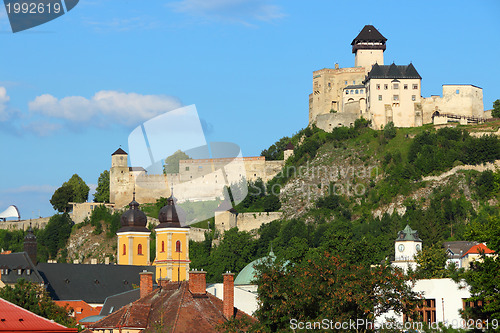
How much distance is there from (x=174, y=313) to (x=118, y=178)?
8162 centimetres

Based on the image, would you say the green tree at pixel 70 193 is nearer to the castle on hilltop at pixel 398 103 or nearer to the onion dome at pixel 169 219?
the castle on hilltop at pixel 398 103

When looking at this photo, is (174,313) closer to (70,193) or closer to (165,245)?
(165,245)

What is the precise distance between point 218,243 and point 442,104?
2887cm

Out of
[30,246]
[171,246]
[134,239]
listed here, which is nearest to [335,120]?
[134,239]

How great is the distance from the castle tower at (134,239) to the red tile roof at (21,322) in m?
52.4

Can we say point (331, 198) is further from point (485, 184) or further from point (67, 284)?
point (67, 284)

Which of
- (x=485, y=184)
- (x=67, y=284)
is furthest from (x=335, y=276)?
(x=485, y=184)

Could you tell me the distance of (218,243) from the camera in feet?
350

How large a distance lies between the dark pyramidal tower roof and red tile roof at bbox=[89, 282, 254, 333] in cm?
7900

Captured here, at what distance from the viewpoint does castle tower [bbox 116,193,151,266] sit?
91062 mm

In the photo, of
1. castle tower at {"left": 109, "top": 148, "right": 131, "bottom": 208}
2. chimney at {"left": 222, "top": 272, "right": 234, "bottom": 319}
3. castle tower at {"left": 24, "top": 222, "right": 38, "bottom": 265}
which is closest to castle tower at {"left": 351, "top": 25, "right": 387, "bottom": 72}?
castle tower at {"left": 109, "top": 148, "right": 131, "bottom": 208}

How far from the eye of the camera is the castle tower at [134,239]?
91.1 meters

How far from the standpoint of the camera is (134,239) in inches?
3605

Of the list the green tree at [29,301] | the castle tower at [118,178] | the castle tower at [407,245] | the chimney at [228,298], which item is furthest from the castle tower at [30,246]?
the chimney at [228,298]
